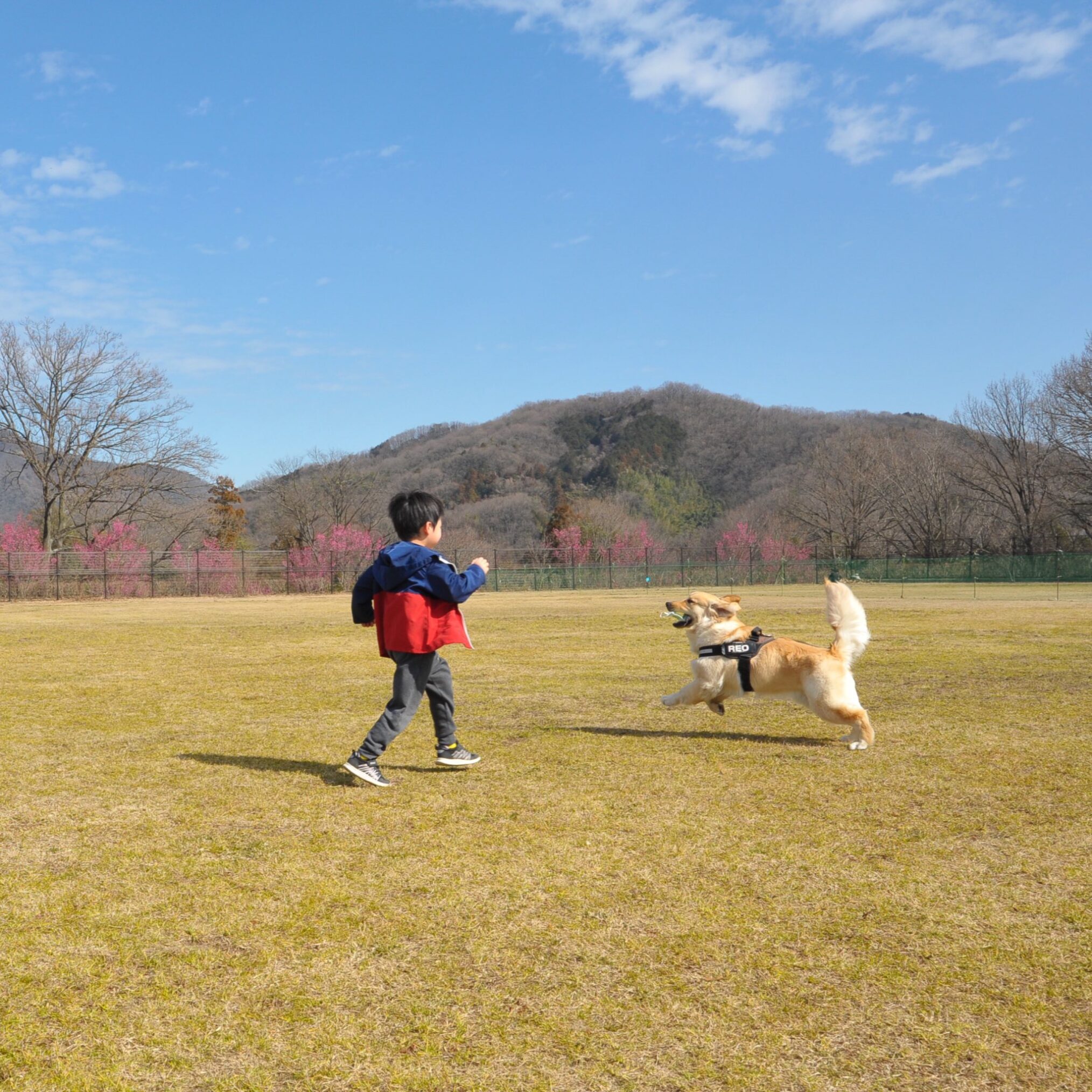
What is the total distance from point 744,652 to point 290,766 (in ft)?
10.1

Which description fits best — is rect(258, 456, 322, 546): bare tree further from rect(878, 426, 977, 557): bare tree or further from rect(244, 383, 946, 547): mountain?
rect(878, 426, 977, 557): bare tree

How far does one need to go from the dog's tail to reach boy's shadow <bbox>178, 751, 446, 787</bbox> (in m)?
2.69

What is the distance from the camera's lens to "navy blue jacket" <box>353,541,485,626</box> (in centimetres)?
527

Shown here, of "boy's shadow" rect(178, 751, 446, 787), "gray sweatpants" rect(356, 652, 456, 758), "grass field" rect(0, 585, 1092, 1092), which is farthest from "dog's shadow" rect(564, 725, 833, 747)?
"gray sweatpants" rect(356, 652, 456, 758)

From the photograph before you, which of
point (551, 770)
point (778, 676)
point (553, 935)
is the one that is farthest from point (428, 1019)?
point (778, 676)

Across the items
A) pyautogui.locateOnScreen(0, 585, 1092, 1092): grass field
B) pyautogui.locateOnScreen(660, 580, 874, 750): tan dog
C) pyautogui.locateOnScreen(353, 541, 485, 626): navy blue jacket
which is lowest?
pyautogui.locateOnScreen(0, 585, 1092, 1092): grass field

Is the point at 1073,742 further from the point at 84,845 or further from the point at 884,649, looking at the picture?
the point at 884,649

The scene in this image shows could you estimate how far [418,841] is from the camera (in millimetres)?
4242

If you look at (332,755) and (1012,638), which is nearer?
(332,755)

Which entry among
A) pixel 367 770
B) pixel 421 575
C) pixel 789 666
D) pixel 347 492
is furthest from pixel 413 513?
pixel 347 492

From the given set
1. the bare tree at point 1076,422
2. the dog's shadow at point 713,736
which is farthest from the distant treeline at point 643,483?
the dog's shadow at point 713,736

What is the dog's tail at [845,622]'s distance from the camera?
624cm

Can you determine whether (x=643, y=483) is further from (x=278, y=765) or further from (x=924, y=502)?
(x=278, y=765)

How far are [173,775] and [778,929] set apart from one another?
386cm
